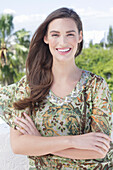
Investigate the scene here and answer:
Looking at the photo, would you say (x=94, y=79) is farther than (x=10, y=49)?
No

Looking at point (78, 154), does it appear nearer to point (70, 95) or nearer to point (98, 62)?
point (70, 95)

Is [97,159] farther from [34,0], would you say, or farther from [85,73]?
[34,0]

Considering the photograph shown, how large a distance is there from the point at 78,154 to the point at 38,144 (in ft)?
0.66

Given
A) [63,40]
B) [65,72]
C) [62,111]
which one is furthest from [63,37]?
[62,111]

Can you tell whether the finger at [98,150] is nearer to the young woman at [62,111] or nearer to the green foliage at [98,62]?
the young woman at [62,111]

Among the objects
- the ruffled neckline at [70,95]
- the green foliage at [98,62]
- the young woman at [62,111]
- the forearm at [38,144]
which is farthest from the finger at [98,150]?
the green foliage at [98,62]

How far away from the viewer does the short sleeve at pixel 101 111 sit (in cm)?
131

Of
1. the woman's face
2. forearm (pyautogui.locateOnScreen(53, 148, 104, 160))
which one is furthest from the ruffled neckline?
forearm (pyautogui.locateOnScreen(53, 148, 104, 160))

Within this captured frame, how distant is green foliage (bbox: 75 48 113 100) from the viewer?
11742 mm

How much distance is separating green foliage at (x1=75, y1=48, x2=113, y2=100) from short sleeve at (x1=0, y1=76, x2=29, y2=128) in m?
9.60

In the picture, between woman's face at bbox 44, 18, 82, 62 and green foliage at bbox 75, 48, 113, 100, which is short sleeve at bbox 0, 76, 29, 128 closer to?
woman's face at bbox 44, 18, 82, 62

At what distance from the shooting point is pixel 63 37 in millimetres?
1336

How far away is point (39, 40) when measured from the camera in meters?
1.51

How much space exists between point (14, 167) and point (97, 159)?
32.0 inches
